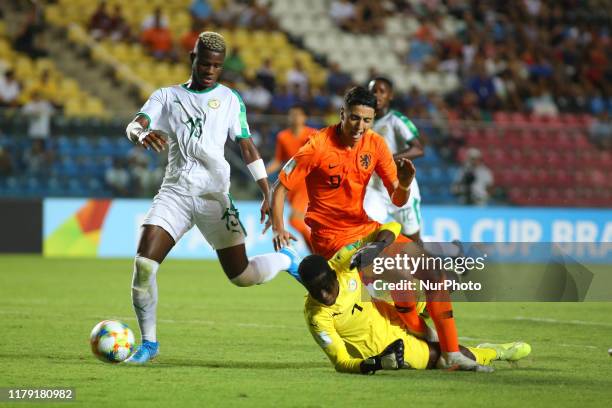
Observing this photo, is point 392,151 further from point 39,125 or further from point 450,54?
point 450,54

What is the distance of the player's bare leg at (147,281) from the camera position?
7.78 m

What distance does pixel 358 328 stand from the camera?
744 centimetres

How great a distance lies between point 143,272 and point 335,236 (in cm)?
137

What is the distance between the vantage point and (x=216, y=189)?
26.6ft

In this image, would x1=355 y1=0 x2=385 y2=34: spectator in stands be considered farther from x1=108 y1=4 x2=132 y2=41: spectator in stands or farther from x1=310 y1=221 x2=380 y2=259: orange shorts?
x1=310 y1=221 x2=380 y2=259: orange shorts

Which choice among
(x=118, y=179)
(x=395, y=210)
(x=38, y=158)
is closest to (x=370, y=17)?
(x=118, y=179)

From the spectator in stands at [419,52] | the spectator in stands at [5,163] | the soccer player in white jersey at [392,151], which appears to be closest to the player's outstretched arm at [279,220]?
the soccer player in white jersey at [392,151]

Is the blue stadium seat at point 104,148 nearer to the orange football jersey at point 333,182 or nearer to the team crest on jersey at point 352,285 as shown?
the orange football jersey at point 333,182

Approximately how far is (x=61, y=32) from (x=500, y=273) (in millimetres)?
16529

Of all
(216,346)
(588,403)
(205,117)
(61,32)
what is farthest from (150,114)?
(61,32)

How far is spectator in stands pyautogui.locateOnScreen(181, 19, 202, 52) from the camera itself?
75.8 feet

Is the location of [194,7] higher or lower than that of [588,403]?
higher

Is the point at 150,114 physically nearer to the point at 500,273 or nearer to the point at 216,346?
the point at 216,346

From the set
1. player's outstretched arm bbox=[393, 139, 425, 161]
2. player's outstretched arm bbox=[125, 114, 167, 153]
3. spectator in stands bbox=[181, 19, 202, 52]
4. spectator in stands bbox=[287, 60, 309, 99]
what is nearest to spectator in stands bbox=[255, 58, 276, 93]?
spectator in stands bbox=[287, 60, 309, 99]
